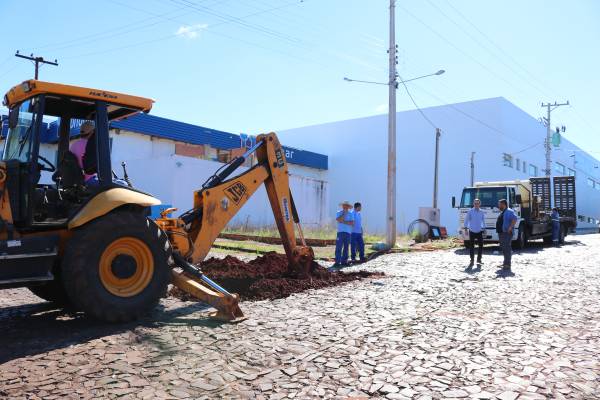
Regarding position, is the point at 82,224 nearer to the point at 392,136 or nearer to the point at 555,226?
the point at 392,136

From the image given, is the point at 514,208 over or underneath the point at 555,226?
over

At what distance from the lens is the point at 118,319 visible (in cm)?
562

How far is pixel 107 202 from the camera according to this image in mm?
5754

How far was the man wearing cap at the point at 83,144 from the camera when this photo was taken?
19.8 feet

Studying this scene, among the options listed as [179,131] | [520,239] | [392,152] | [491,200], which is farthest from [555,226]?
A: [179,131]

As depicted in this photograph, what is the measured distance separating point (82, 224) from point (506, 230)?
1026 cm

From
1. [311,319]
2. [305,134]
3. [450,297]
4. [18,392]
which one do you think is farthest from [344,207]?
[305,134]

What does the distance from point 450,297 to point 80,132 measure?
6056mm

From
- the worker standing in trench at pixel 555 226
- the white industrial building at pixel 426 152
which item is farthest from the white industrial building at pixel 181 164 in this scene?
the worker standing in trench at pixel 555 226

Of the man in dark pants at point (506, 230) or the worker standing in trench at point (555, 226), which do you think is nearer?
the man in dark pants at point (506, 230)

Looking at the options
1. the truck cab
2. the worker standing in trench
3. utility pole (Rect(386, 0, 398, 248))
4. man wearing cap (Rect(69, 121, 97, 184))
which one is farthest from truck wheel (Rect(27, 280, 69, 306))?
the worker standing in trench

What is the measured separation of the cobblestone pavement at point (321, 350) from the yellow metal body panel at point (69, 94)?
272 centimetres

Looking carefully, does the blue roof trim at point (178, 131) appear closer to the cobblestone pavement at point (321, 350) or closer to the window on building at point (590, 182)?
the cobblestone pavement at point (321, 350)

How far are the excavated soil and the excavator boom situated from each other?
11.8 inches
